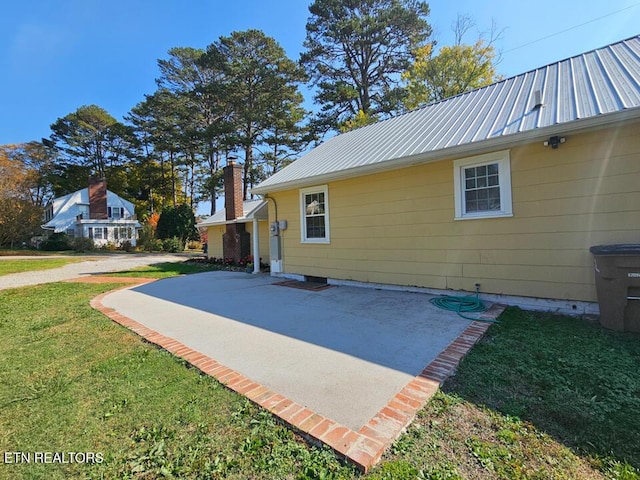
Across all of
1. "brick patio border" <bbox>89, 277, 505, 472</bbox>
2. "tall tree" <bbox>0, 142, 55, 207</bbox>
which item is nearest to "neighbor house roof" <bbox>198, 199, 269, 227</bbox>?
"brick patio border" <bbox>89, 277, 505, 472</bbox>

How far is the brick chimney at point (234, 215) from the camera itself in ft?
42.9

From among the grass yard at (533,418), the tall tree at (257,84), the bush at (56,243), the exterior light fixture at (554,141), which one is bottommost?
the grass yard at (533,418)

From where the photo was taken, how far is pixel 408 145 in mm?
6168

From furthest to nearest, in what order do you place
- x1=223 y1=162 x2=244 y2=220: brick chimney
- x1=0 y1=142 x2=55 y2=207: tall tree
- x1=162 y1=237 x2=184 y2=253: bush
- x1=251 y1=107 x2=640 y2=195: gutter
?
1. x1=0 y1=142 x2=55 y2=207: tall tree
2. x1=162 y1=237 x2=184 y2=253: bush
3. x1=223 y1=162 x2=244 y2=220: brick chimney
4. x1=251 y1=107 x2=640 y2=195: gutter

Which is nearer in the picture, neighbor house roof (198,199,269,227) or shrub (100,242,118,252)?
neighbor house roof (198,199,269,227)

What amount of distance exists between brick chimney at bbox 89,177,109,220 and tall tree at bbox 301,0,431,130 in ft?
77.1

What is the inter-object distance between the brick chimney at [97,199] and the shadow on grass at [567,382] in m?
36.2

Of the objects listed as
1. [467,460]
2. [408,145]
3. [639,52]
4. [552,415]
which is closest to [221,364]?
[467,460]

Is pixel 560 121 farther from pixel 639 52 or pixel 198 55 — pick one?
pixel 198 55

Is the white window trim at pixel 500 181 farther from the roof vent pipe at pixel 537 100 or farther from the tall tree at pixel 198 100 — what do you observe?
the tall tree at pixel 198 100

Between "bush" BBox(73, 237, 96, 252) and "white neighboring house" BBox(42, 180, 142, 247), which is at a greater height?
"white neighboring house" BBox(42, 180, 142, 247)

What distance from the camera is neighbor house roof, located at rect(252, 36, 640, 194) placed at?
4250 mm

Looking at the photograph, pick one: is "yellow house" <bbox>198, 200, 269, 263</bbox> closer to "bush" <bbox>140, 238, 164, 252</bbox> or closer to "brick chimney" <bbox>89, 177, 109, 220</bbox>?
"bush" <bbox>140, 238, 164, 252</bbox>

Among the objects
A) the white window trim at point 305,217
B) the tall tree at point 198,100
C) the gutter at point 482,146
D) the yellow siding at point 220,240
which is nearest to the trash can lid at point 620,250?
the gutter at point 482,146
